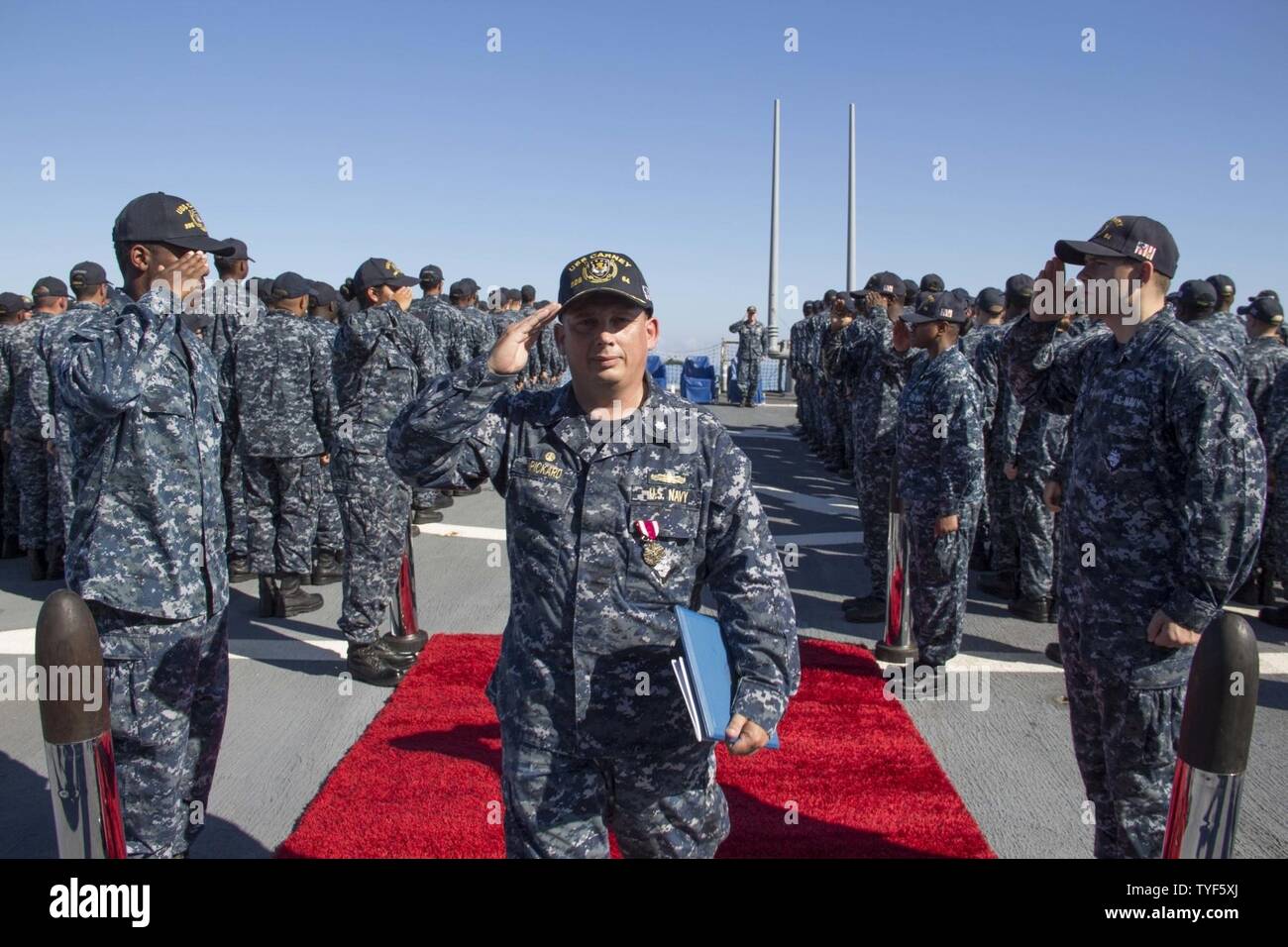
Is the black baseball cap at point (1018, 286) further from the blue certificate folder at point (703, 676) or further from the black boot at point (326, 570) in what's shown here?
the black boot at point (326, 570)

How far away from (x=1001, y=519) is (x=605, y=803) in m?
5.91

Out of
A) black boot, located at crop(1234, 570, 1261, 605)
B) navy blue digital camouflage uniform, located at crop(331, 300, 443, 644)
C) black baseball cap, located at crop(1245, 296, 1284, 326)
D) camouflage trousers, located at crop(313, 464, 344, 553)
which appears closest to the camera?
navy blue digital camouflage uniform, located at crop(331, 300, 443, 644)

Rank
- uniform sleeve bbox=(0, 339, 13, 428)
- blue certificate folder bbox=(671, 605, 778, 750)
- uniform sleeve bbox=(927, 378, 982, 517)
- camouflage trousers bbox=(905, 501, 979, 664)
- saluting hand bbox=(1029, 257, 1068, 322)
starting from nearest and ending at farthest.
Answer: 1. blue certificate folder bbox=(671, 605, 778, 750)
2. saluting hand bbox=(1029, 257, 1068, 322)
3. uniform sleeve bbox=(927, 378, 982, 517)
4. camouflage trousers bbox=(905, 501, 979, 664)
5. uniform sleeve bbox=(0, 339, 13, 428)

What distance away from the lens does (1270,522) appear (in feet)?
24.8

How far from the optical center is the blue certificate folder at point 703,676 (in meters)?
2.12

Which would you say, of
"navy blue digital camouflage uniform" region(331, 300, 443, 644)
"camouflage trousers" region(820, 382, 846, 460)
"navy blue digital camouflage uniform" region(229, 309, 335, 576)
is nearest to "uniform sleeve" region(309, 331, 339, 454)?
"navy blue digital camouflage uniform" region(229, 309, 335, 576)

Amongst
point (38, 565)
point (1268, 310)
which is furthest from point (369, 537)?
point (1268, 310)

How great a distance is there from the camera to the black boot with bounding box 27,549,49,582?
7.96 m

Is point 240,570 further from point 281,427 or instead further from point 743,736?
point 743,736

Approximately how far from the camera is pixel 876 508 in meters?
6.60

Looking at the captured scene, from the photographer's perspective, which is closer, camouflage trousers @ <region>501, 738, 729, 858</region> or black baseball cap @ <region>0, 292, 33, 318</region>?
camouflage trousers @ <region>501, 738, 729, 858</region>

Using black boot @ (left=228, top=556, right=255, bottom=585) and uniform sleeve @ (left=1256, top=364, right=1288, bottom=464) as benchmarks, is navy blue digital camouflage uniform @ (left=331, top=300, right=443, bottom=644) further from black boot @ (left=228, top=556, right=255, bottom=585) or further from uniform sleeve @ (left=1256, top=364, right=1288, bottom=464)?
uniform sleeve @ (left=1256, top=364, right=1288, bottom=464)

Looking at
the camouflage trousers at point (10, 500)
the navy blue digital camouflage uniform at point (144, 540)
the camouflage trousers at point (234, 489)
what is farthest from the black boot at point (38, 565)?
the navy blue digital camouflage uniform at point (144, 540)

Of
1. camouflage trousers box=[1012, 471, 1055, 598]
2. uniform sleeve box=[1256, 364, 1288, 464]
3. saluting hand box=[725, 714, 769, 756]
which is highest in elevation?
Result: uniform sleeve box=[1256, 364, 1288, 464]
